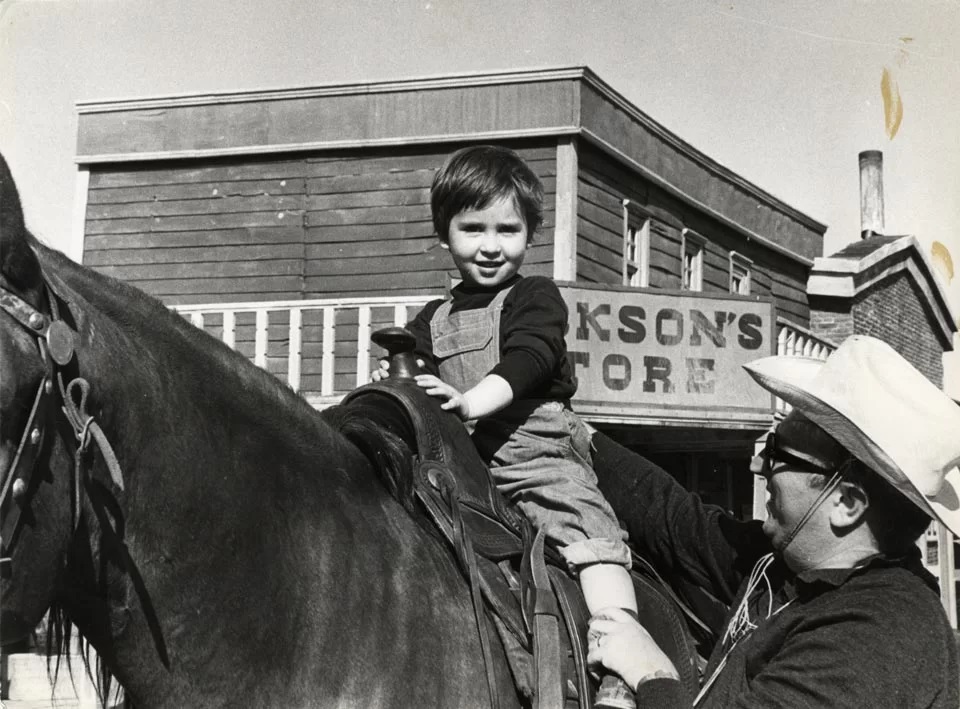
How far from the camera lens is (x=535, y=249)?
44.9ft

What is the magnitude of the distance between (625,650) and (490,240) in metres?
1.08

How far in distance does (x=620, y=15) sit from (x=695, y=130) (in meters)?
12.7

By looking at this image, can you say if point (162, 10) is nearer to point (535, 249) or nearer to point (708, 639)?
point (708, 639)

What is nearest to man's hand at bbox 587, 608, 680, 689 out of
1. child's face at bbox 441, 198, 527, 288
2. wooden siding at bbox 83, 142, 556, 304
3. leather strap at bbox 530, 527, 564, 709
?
leather strap at bbox 530, 527, 564, 709

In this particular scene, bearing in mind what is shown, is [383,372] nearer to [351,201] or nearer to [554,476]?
[554,476]

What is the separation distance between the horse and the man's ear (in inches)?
28.1

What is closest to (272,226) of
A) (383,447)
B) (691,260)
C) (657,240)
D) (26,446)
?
(657,240)

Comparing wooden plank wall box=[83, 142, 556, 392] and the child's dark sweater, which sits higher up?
wooden plank wall box=[83, 142, 556, 392]

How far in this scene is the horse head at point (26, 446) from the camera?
55.9 inches

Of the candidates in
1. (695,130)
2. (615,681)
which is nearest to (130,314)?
(615,681)

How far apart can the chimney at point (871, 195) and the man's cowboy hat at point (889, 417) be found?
2224 centimetres

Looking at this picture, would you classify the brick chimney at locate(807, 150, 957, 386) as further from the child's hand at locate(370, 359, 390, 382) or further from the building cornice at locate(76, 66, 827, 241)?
the child's hand at locate(370, 359, 390, 382)

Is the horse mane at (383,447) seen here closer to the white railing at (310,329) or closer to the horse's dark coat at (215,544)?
the horse's dark coat at (215,544)

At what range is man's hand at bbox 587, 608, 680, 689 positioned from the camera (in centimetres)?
210
